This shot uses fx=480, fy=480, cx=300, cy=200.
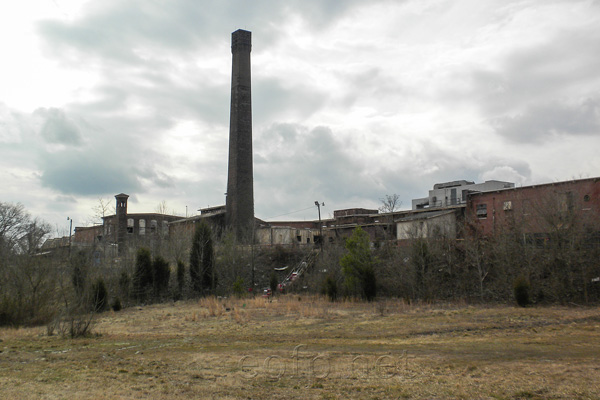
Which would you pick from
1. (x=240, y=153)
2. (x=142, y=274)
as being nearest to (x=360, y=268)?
(x=142, y=274)

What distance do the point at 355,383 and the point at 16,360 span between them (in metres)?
8.06

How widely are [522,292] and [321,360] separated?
16.2 meters

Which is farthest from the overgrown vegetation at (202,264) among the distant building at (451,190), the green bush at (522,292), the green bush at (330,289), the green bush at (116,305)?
the distant building at (451,190)

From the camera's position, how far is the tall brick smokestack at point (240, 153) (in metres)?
47.5

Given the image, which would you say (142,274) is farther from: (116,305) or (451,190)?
(451,190)

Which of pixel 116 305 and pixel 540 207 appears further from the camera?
pixel 116 305

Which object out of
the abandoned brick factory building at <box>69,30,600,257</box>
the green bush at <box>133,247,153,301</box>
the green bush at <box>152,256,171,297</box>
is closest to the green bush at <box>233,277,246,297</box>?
the green bush at <box>152,256,171,297</box>

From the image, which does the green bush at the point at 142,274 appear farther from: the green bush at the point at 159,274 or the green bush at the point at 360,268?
the green bush at the point at 360,268

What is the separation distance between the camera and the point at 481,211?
36.9 meters

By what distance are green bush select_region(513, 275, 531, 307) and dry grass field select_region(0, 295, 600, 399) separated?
16.0 ft

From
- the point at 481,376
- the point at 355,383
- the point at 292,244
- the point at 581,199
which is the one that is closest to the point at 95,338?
the point at 355,383

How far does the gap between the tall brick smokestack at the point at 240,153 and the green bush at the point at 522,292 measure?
28.2m

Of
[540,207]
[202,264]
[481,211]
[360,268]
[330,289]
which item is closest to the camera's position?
[540,207]

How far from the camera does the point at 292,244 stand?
46625 millimetres
